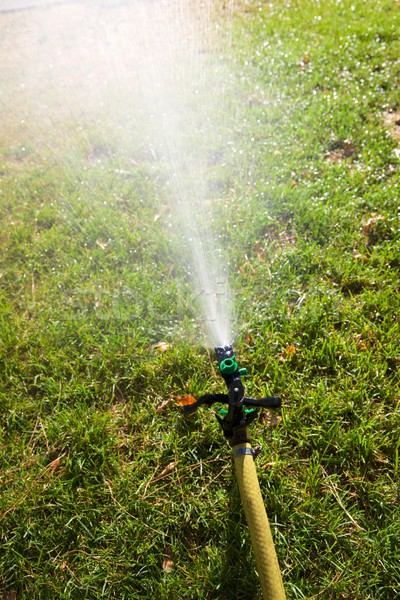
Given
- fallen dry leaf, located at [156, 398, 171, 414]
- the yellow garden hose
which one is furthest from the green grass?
the yellow garden hose

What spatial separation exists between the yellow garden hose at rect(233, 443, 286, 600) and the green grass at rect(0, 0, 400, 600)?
22cm

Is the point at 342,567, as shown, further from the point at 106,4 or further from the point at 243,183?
the point at 106,4

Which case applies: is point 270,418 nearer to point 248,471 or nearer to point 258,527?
point 248,471

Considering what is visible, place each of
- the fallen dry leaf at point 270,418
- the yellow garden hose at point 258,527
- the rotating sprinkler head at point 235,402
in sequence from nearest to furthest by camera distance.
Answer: the yellow garden hose at point 258,527
the rotating sprinkler head at point 235,402
the fallen dry leaf at point 270,418

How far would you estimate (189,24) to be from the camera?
5230 mm

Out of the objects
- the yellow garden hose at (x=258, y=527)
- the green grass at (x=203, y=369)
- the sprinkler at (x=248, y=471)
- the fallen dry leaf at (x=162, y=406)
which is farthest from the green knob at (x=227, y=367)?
the fallen dry leaf at (x=162, y=406)

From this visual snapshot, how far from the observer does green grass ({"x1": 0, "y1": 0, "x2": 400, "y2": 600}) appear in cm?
171

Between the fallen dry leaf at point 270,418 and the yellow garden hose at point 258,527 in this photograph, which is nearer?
the yellow garden hose at point 258,527

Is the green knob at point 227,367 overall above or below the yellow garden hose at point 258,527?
above

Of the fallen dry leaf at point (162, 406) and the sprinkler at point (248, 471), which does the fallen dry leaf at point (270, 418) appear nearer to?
the sprinkler at point (248, 471)

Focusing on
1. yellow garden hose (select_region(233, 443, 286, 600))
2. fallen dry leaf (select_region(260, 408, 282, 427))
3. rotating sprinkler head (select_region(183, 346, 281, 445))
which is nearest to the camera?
yellow garden hose (select_region(233, 443, 286, 600))

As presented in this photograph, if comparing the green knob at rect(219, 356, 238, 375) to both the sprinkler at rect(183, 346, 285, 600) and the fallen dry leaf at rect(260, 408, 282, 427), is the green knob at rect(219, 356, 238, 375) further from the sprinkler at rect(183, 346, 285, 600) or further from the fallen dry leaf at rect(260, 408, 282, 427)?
the fallen dry leaf at rect(260, 408, 282, 427)

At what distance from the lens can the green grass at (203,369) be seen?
5.61ft

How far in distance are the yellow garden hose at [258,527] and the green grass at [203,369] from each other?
22 centimetres
